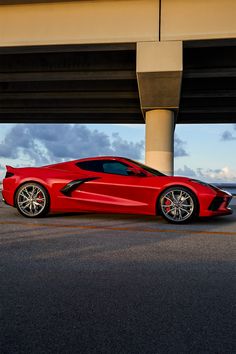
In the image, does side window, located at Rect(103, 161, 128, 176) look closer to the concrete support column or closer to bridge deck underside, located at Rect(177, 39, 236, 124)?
bridge deck underside, located at Rect(177, 39, 236, 124)

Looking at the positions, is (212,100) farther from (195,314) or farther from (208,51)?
(195,314)

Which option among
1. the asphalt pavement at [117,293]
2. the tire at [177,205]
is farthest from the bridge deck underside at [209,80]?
the asphalt pavement at [117,293]

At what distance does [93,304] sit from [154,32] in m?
12.0

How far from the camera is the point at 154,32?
12.5 metres

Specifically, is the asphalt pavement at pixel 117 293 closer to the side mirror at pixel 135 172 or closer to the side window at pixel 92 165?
the side mirror at pixel 135 172

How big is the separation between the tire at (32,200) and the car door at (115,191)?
2.35ft

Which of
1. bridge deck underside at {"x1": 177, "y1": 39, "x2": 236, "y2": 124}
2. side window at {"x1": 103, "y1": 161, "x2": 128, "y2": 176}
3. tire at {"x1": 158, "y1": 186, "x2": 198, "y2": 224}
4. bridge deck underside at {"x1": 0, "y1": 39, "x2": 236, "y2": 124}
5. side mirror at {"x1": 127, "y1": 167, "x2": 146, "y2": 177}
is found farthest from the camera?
bridge deck underside at {"x1": 0, "y1": 39, "x2": 236, "y2": 124}

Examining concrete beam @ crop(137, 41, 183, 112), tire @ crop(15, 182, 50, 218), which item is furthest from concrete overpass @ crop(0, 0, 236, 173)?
tire @ crop(15, 182, 50, 218)

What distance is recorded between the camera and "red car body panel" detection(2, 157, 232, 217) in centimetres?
643

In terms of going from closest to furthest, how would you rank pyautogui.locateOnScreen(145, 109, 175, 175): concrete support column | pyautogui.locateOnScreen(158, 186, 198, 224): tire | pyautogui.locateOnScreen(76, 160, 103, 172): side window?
pyautogui.locateOnScreen(158, 186, 198, 224): tire
pyautogui.locateOnScreen(76, 160, 103, 172): side window
pyautogui.locateOnScreen(145, 109, 175, 175): concrete support column

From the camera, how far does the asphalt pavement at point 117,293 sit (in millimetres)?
1842

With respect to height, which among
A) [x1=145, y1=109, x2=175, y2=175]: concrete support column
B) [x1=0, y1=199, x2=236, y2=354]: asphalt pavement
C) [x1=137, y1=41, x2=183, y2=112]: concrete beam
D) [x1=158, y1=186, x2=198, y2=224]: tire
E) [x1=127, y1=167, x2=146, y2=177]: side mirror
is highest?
[x1=137, y1=41, x2=183, y2=112]: concrete beam

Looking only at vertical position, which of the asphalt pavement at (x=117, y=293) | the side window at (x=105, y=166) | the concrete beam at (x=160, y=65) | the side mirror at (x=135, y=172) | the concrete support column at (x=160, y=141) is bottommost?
the asphalt pavement at (x=117, y=293)

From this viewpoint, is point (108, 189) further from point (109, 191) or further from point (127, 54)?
point (127, 54)
